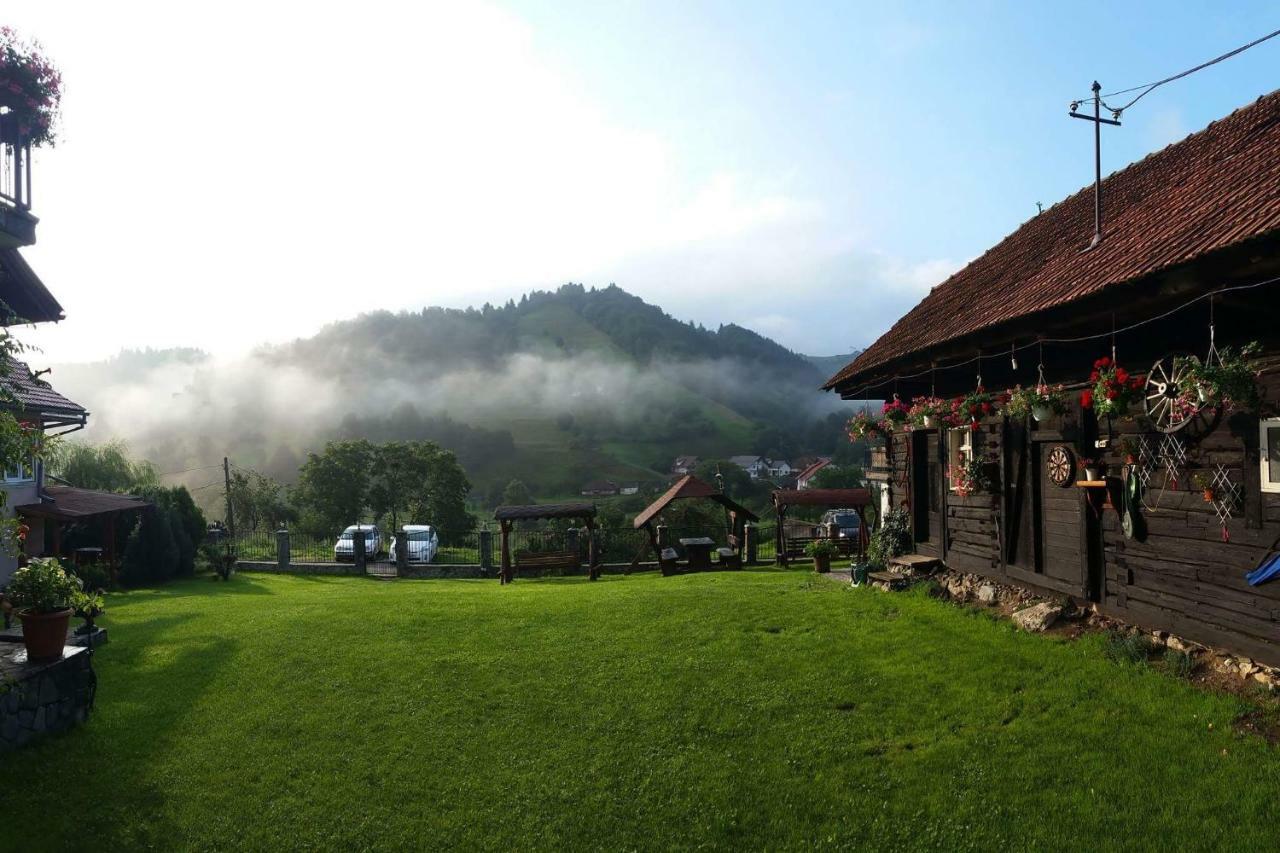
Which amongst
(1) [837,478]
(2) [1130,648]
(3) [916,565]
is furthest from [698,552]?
(1) [837,478]

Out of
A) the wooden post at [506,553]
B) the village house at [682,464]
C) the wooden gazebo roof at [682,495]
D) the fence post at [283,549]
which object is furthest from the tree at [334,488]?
the village house at [682,464]

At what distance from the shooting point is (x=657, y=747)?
6.82m

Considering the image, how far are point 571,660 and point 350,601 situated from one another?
6.71m

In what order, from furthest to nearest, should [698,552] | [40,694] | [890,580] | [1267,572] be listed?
[698,552], [890,580], [40,694], [1267,572]

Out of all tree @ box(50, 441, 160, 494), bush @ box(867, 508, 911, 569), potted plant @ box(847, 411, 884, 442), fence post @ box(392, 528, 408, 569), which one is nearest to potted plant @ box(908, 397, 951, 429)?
potted plant @ box(847, 411, 884, 442)

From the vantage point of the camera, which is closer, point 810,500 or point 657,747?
→ point 657,747

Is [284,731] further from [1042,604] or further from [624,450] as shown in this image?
[624,450]

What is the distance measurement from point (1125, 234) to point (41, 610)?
13.6 meters

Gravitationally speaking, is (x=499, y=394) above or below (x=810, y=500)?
above

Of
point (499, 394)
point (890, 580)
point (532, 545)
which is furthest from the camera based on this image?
point (499, 394)

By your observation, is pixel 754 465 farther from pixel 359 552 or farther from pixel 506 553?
pixel 506 553

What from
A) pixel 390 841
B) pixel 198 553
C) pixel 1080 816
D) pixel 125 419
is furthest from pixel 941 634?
pixel 125 419

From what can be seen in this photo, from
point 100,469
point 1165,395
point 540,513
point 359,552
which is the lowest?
point 359,552

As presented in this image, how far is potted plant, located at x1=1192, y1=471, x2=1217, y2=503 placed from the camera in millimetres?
7160
